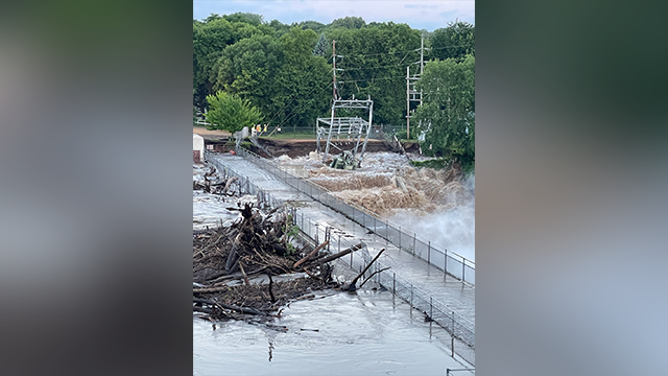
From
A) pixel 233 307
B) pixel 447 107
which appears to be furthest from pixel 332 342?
pixel 447 107

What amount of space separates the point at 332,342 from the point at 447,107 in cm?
1424

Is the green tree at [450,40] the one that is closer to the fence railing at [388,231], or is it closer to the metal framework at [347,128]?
the metal framework at [347,128]

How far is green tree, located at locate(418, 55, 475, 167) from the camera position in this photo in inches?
895

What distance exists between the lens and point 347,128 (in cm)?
2334

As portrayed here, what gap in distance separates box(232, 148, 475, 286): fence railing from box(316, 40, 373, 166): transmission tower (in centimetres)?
257

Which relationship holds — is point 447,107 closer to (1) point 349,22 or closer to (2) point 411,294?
(1) point 349,22

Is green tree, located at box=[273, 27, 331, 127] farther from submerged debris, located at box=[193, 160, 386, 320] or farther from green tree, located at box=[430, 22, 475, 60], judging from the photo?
submerged debris, located at box=[193, 160, 386, 320]

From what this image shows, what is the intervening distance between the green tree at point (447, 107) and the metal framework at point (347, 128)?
181 cm

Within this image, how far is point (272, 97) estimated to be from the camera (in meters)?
22.3

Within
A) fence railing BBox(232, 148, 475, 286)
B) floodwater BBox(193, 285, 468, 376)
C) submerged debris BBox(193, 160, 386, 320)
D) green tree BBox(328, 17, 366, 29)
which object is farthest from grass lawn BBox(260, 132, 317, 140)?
floodwater BBox(193, 285, 468, 376)

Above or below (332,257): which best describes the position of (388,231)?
below
